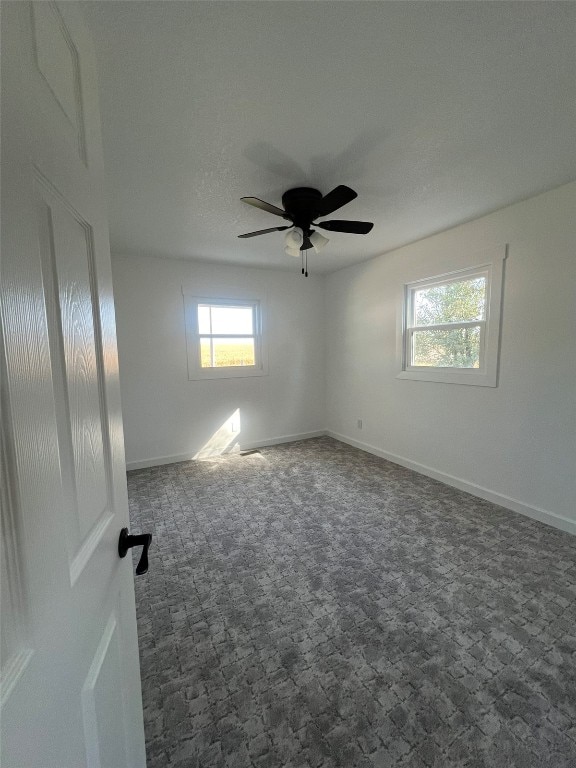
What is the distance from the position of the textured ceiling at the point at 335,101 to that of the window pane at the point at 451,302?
28.4 inches

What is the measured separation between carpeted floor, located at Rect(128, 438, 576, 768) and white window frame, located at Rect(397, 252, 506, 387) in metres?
1.16

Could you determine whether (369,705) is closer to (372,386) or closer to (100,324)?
(100,324)

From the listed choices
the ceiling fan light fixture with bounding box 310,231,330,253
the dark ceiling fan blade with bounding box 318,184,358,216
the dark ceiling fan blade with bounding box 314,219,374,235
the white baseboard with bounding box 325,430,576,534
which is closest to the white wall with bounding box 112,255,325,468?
the white baseboard with bounding box 325,430,576,534

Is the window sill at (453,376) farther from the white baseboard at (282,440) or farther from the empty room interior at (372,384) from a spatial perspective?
the white baseboard at (282,440)

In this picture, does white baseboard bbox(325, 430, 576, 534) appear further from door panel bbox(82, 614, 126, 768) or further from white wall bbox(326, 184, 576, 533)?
door panel bbox(82, 614, 126, 768)

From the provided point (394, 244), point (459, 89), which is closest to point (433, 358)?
point (394, 244)

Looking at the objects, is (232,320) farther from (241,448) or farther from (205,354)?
(241,448)

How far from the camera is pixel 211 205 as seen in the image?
8.05 feet

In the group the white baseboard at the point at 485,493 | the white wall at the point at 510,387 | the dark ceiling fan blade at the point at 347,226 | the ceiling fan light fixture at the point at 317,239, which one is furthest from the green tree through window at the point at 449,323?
the ceiling fan light fixture at the point at 317,239

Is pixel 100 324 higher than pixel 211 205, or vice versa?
pixel 211 205

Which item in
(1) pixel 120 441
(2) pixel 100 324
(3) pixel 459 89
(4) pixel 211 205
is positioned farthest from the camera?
(4) pixel 211 205

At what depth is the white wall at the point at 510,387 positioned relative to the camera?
7.82 ft

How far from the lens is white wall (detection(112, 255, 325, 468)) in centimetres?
373

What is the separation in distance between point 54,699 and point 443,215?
339 cm
